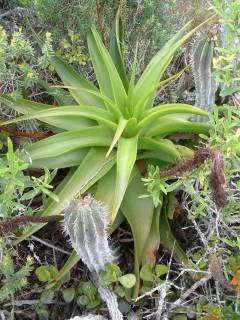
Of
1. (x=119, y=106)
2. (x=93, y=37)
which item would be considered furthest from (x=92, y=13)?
(x=119, y=106)

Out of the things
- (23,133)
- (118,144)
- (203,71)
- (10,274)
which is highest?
(203,71)

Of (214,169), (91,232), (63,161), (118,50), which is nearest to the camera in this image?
(214,169)

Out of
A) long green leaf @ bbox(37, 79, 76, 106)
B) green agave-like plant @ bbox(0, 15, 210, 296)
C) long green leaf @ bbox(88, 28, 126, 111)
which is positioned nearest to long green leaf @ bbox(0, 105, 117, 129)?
green agave-like plant @ bbox(0, 15, 210, 296)

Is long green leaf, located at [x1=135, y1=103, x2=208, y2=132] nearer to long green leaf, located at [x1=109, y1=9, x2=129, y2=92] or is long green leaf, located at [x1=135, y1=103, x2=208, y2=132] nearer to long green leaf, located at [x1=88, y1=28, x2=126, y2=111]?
long green leaf, located at [x1=88, y1=28, x2=126, y2=111]

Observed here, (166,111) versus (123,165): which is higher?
(166,111)

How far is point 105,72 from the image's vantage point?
2318 mm

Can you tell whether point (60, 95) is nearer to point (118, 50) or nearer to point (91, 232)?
point (118, 50)

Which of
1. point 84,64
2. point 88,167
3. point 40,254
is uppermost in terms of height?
point 84,64

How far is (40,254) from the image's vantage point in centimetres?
219

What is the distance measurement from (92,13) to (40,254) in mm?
1144

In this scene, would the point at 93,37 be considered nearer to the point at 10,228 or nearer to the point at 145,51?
the point at 145,51

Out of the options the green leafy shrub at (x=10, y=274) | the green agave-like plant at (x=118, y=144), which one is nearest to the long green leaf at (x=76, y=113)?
the green agave-like plant at (x=118, y=144)

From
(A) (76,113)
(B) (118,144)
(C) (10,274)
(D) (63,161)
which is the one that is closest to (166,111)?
(B) (118,144)

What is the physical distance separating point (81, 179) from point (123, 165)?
201 millimetres
